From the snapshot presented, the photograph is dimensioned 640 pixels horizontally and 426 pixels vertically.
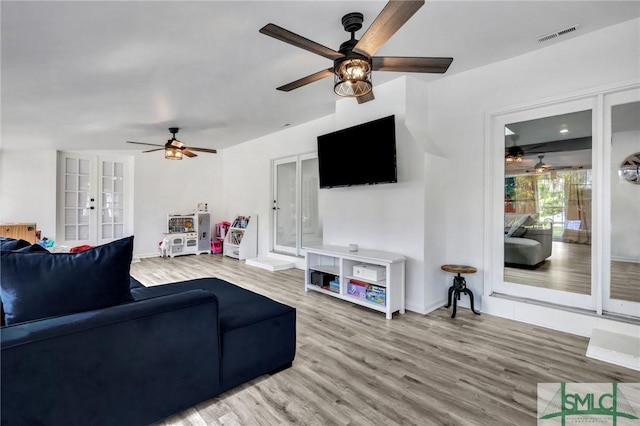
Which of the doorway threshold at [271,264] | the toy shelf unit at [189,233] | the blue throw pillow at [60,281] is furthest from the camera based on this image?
the toy shelf unit at [189,233]

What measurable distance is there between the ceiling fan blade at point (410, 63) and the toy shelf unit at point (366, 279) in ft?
5.86

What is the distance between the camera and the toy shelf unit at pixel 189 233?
6903mm

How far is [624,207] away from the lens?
264cm

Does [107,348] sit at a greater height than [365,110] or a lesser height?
lesser

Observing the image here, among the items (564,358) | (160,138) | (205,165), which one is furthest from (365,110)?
(205,165)

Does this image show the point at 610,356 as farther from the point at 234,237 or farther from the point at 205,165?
the point at 205,165

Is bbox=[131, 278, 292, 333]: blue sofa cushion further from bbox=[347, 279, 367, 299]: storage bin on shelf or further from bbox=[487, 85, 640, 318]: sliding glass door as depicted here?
bbox=[487, 85, 640, 318]: sliding glass door

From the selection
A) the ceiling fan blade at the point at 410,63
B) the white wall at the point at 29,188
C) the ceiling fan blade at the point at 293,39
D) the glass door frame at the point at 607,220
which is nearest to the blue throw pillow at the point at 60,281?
the ceiling fan blade at the point at 293,39

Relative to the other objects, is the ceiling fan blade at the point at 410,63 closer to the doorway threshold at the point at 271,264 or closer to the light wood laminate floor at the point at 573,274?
the light wood laminate floor at the point at 573,274

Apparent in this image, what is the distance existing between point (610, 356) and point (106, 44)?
14.9 ft

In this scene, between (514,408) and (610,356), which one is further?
(610,356)

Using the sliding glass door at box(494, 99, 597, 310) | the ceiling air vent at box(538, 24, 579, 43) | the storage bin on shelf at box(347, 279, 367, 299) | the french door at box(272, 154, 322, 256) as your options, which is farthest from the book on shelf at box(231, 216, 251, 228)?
the ceiling air vent at box(538, 24, 579, 43)

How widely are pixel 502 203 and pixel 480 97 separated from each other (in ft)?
3.84

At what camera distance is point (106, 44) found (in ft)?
8.09
